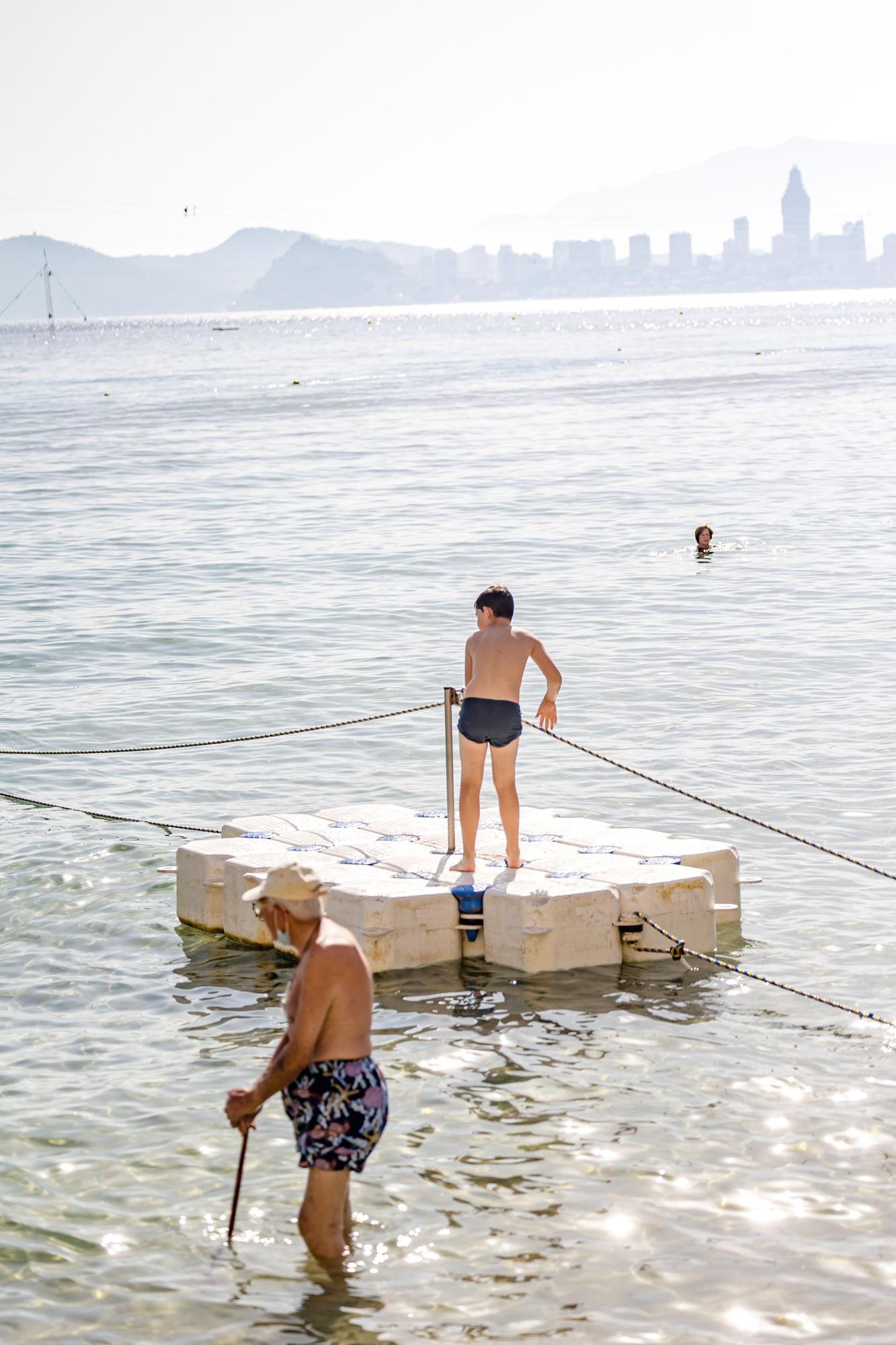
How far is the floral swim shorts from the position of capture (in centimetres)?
677

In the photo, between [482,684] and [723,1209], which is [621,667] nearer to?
[482,684]

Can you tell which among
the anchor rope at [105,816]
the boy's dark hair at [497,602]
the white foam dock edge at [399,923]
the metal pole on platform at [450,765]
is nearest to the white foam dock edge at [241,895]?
the white foam dock edge at [399,923]

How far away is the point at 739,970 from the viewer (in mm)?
10805

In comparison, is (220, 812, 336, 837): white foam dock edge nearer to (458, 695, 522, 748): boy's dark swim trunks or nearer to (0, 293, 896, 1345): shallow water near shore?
(0, 293, 896, 1345): shallow water near shore

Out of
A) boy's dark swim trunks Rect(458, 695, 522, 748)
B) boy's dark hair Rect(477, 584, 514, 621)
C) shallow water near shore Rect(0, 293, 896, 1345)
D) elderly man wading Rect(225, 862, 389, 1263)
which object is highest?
boy's dark hair Rect(477, 584, 514, 621)

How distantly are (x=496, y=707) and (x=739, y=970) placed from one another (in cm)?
227

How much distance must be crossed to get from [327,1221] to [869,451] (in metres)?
44.9

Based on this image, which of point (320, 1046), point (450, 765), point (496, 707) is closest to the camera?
point (320, 1046)

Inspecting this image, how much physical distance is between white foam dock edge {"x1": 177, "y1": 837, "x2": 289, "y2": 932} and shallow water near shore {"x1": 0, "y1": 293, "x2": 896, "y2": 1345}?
0.25 meters

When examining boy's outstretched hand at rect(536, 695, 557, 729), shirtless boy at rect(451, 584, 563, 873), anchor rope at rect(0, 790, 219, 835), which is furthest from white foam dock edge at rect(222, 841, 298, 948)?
anchor rope at rect(0, 790, 219, 835)

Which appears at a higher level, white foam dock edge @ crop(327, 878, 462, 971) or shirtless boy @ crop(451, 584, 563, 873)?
shirtless boy @ crop(451, 584, 563, 873)

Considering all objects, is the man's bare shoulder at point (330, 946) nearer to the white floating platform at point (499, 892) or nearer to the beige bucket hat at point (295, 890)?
the beige bucket hat at point (295, 890)

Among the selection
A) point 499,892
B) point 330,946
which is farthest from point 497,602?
point 330,946

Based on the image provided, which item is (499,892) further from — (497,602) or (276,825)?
(276,825)
